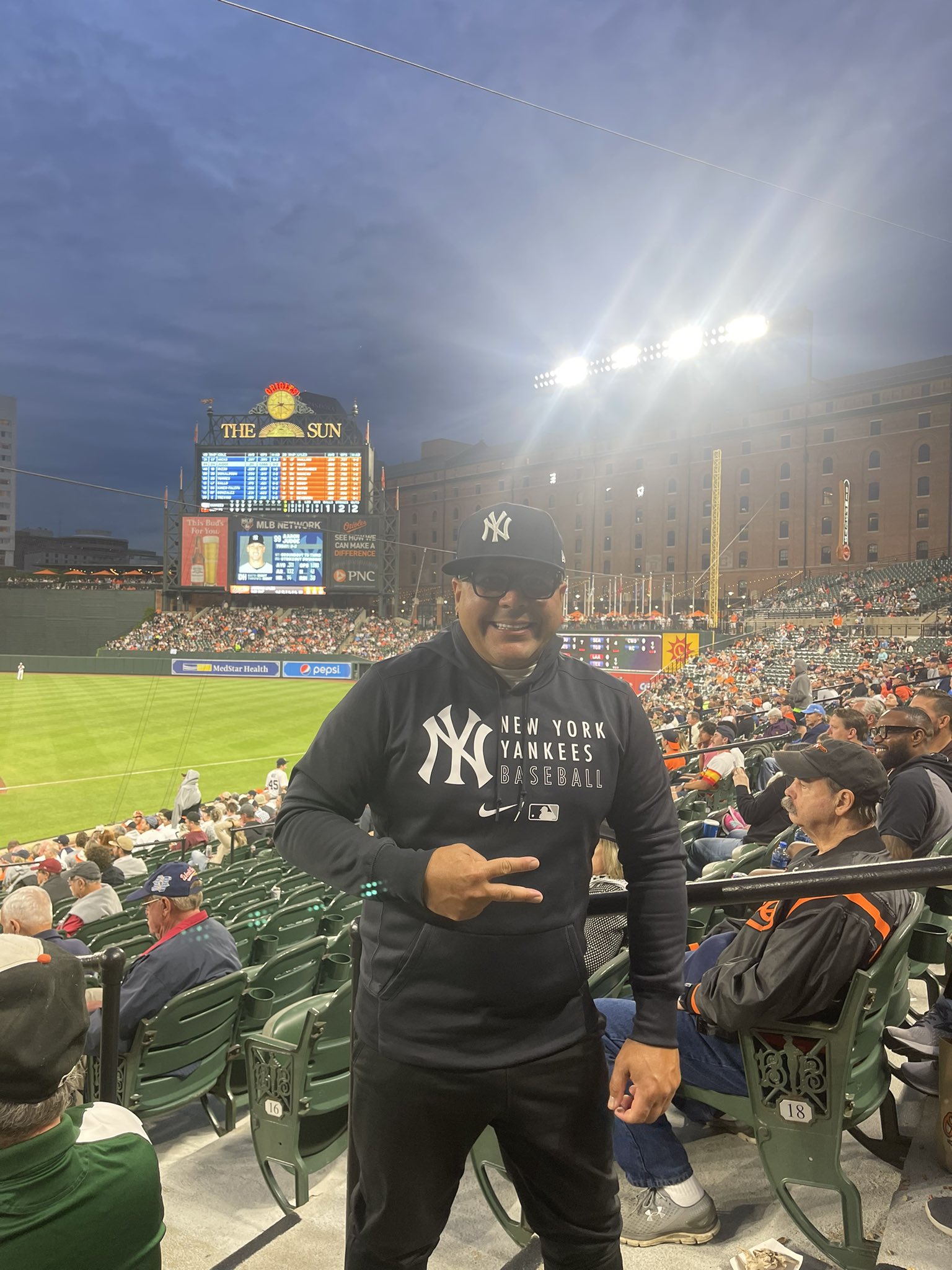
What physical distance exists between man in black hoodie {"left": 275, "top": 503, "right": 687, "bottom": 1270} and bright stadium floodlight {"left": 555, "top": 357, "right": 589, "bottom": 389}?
5390cm

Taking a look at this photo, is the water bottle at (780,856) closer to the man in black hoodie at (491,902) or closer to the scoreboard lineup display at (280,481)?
the man in black hoodie at (491,902)

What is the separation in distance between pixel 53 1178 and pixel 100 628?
256ft

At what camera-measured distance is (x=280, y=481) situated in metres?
75.6

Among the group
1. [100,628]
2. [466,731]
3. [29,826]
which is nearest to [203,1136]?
[466,731]

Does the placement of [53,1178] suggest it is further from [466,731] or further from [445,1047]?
[466,731]

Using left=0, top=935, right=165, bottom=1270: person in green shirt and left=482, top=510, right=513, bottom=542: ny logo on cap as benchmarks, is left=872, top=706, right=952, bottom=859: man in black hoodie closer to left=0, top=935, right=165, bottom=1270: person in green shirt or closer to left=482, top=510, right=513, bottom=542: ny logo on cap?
left=482, top=510, right=513, bottom=542: ny logo on cap

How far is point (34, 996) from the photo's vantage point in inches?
65.9

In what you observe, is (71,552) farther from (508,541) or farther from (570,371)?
(508,541)

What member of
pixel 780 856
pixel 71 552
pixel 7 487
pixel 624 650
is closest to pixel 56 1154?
pixel 780 856

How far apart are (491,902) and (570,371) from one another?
180 ft

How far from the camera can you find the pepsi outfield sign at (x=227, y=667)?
54.1 meters

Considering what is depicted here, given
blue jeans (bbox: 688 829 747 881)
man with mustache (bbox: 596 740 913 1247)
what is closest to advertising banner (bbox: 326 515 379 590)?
blue jeans (bbox: 688 829 747 881)

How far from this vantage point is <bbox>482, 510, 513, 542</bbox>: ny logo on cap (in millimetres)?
2180

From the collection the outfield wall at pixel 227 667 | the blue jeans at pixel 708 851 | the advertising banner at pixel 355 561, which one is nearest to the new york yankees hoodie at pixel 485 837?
the blue jeans at pixel 708 851
